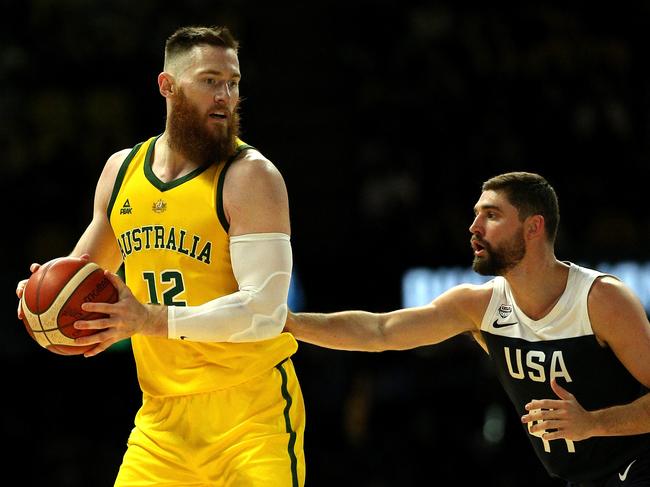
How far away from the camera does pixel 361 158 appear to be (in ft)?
41.5

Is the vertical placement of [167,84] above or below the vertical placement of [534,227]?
above

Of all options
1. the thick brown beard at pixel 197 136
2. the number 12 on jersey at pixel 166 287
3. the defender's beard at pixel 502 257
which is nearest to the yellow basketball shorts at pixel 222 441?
the number 12 on jersey at pixel 166 287

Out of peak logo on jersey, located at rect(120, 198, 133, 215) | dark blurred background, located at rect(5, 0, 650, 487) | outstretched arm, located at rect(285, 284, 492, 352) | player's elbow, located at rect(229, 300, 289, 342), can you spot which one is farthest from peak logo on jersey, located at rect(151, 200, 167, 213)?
dark blurred background, located at rect(5, 0, 650, 487)

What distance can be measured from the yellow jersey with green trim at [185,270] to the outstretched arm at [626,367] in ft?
3.80

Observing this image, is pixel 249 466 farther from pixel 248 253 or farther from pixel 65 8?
pixel 65 8

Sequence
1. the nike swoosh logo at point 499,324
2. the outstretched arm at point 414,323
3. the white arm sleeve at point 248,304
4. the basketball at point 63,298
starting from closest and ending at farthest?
the basketball at point 63,298 < the white arm sleeve at point 248,304 < the nike swoosh logo at point 499,324 < the outstretched arm at point 414,323

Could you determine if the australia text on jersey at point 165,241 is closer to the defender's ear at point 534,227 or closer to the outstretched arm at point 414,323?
the outstretched arm at point 414,323

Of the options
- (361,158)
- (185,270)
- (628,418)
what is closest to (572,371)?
(628,418)

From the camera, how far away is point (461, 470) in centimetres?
1082

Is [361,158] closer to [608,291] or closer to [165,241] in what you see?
[608,291]

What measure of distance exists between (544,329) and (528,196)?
0.63 metres

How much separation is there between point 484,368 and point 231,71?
7.50 m

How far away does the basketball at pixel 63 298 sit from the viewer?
407 centimetres

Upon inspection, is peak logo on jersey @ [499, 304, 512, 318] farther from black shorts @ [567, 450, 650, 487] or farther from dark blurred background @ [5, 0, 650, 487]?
dark blurred background @ [5, 0, 650, 487]
